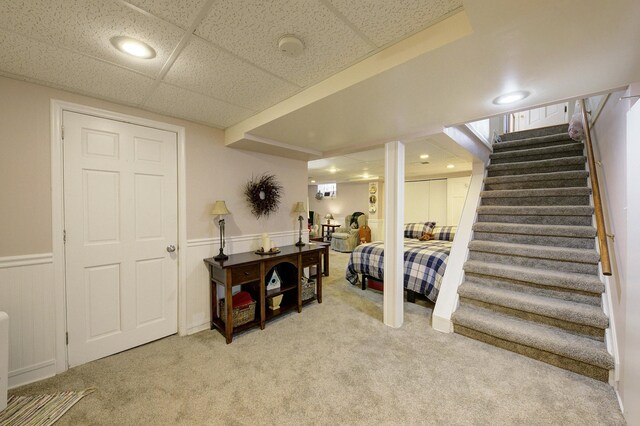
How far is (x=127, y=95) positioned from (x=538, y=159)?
16.8 feet

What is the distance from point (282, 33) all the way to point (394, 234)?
6.65ft

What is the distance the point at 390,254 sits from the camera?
2684 mm

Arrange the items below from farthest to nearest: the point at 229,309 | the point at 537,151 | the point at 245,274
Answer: the point at 537,151 < the point at 245,274 < the point at 229,309

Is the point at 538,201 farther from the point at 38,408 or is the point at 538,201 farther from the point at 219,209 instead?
the point at 38,408

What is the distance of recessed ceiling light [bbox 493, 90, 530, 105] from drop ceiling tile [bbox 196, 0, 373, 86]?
3.45 ft

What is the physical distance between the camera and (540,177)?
3.34 meters

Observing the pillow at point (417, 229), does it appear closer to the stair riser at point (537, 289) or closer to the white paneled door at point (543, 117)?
the stair riser at point (537, 289)

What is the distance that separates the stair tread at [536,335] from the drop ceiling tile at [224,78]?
2.65 meters

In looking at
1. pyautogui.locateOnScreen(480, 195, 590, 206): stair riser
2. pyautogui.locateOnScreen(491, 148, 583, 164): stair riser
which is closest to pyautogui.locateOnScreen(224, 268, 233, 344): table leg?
pyautogui.locateOnScreen(480, 195, 590, 206): stair riser

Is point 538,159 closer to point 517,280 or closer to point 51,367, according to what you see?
point 517,280

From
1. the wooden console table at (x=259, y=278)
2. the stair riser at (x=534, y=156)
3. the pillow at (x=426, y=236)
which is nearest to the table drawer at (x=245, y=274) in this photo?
the wooden console table at (x=259, y=278)

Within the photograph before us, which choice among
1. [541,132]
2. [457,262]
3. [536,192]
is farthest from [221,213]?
[541,132]

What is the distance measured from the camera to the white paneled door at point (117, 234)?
6.59 feet

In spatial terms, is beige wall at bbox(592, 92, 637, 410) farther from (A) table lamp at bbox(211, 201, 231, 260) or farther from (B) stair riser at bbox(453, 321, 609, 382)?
(A) table lamp at bbox(211, 201, 231, 260)
